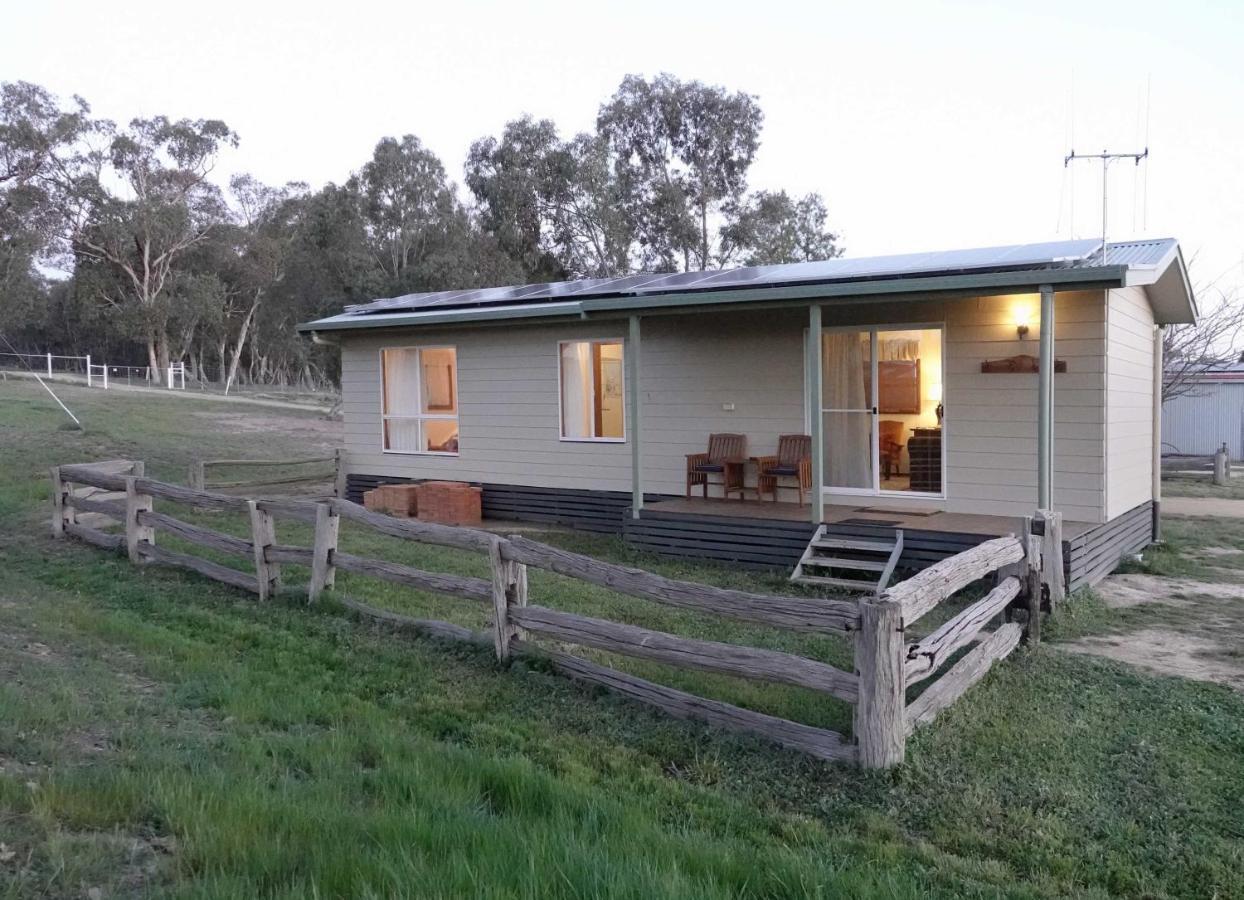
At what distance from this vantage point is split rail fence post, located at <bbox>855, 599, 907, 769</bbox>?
14.9 feet

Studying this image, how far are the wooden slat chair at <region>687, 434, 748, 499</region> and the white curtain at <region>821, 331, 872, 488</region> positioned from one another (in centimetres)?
105

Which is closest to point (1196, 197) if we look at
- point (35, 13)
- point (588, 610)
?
point (588, 610)

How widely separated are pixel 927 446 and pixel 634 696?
6254mm

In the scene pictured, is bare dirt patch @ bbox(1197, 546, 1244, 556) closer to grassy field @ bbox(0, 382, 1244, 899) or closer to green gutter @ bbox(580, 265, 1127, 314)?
green gutter @ bbox(580, 265, 1127, 314)

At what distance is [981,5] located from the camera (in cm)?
1405

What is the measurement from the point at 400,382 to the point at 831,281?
7178mm

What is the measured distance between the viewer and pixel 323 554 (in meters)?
7.73

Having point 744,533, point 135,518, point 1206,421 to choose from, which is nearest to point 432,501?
point 135,518

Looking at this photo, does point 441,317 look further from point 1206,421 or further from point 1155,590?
point 1206,421

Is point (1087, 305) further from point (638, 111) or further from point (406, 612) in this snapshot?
point (638, 111)

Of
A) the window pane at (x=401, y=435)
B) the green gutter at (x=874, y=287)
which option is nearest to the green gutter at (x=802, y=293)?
the green gutter at (x=874, y=287)

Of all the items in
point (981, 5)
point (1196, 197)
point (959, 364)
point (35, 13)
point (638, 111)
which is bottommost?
point (959, 364)

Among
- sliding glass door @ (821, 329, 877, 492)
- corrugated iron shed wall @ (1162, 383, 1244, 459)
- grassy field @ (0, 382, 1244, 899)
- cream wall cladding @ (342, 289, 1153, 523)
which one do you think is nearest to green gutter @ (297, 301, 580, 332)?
cream wall cladding @ (342, 289, 1153, 523)

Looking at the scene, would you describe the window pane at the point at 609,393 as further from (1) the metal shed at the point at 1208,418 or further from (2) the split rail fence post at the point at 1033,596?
(1) the metal shed at the point at 1208,418
